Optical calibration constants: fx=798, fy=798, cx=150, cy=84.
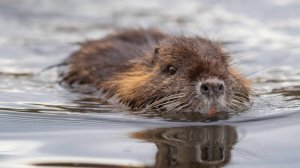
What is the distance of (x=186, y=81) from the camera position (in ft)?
18.5

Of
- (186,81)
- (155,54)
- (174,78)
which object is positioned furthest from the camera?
(155,54)

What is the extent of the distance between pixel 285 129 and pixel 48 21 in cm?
584

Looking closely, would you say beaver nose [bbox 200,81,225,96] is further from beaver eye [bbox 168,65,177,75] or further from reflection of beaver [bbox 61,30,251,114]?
beaver eye [bbox 168,65,177,75]

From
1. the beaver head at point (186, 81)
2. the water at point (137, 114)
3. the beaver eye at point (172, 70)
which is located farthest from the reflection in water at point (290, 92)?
the beaver eye at point (172, 70)

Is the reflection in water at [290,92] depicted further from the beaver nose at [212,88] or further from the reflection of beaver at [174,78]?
the beaver nose at [212,88]

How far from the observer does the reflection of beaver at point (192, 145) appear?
4371 mm

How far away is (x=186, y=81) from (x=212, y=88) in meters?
0.32

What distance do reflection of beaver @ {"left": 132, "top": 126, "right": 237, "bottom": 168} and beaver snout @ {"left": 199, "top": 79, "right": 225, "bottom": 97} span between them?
0.23 meters

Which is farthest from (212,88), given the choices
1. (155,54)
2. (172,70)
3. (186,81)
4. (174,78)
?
(155,54)

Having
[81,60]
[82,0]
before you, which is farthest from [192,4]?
[81,60]

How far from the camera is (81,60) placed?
773 centimetres

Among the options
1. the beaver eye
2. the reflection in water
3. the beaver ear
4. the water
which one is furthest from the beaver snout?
the reflection in water

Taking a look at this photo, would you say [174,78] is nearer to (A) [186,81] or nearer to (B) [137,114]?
(A) [186,81]

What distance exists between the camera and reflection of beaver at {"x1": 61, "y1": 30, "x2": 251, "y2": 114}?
18.0 feet
